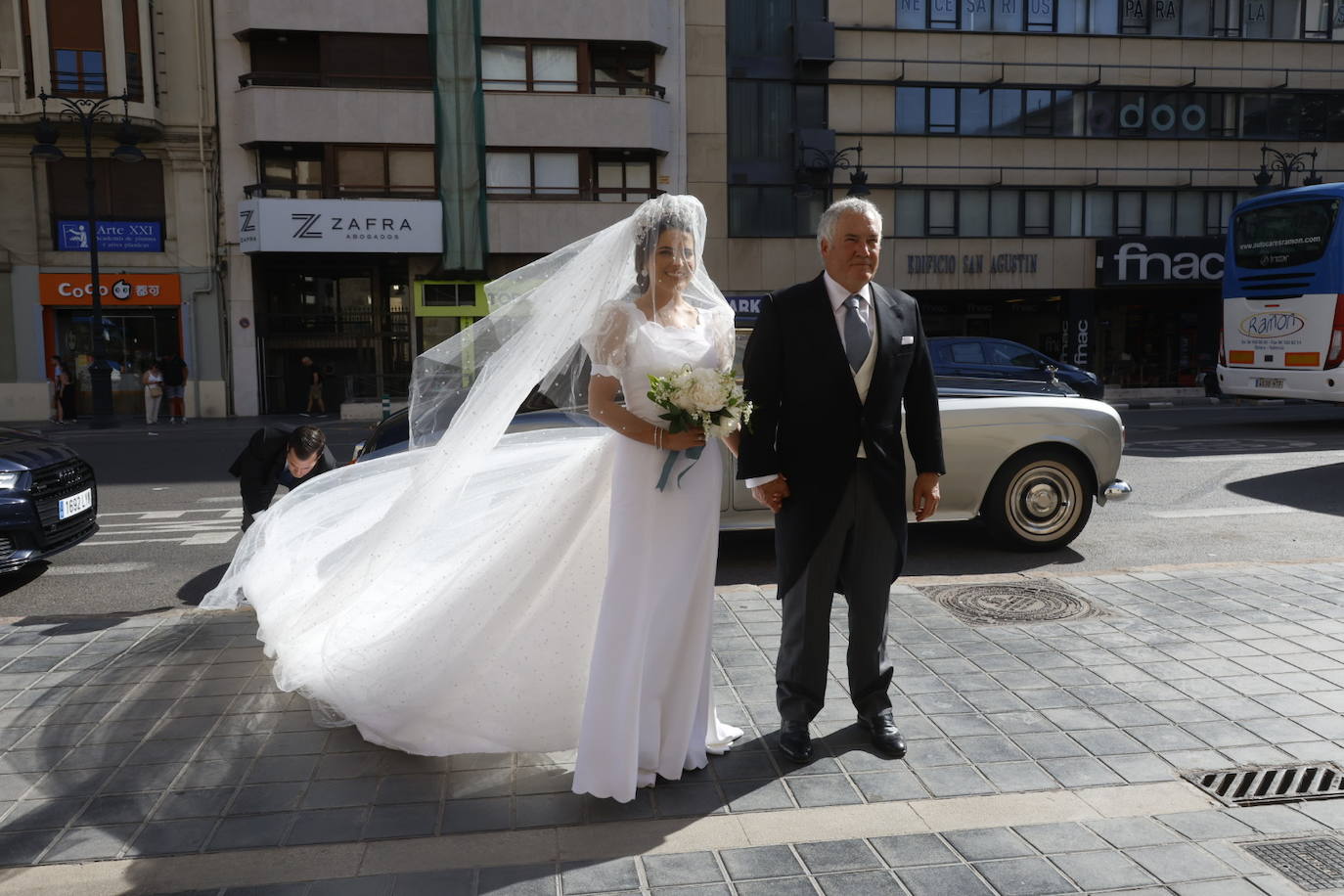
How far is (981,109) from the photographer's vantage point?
31516 mm

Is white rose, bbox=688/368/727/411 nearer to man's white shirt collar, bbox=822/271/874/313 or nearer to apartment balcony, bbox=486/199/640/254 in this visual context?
man's white shirt collar, bbox=822/271/874/313

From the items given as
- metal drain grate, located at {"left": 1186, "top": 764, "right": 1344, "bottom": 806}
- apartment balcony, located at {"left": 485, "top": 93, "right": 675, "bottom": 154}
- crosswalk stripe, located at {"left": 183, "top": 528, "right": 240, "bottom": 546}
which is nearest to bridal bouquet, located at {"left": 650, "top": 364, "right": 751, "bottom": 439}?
metal drain grate, located at {"left": 1186, "top": 764, "right": 1344, "bottom": 806}

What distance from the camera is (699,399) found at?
140 inches

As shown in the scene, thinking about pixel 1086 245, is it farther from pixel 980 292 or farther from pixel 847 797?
pixel 847 797

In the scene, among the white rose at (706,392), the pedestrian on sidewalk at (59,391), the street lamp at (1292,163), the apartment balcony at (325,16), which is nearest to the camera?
the white rose at (706,392)

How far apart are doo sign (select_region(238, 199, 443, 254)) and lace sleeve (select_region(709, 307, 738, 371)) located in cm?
2414

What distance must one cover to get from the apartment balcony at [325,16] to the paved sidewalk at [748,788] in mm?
24557

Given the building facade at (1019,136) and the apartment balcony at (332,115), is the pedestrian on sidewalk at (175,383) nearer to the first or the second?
the apartment balcony at (332,115)

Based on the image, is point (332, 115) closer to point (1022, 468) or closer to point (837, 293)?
point (1022, 468)

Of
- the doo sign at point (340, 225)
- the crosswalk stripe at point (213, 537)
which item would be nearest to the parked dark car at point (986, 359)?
the crosswalk stripe at point (213, 537)

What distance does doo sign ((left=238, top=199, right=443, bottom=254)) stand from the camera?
84.7 ft

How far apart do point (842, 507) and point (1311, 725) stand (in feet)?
7.05

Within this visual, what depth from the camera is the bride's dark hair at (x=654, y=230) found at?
374 cm

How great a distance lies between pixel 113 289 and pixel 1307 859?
95.7 ft
